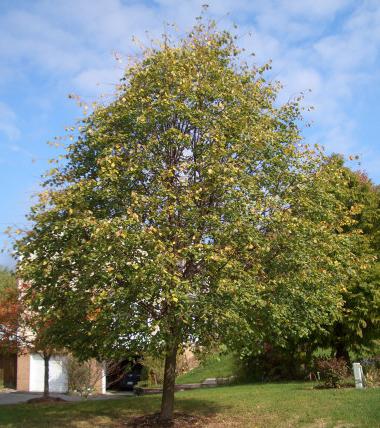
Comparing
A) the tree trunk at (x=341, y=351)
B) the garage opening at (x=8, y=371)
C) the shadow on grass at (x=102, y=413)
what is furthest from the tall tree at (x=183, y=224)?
the garage opening at (x=8, y=371)

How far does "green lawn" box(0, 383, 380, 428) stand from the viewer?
39.3 ft

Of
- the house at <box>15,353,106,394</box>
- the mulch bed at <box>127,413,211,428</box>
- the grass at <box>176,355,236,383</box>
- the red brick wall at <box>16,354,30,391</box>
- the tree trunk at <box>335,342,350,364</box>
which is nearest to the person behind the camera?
the mulch bed at <box>127,413,211,428</box>

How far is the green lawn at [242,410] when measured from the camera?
11992 millimetres

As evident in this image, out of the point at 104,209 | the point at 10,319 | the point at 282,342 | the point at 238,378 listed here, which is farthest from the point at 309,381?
the point at 104,209

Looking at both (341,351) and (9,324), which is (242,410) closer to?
(341,351)

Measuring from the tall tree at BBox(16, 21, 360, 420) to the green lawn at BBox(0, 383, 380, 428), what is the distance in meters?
2.03

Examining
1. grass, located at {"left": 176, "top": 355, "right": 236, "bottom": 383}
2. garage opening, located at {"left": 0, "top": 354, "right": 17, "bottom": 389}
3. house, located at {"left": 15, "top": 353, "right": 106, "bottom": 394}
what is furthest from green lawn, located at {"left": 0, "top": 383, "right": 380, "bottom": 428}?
garage opening, located at {"left": 0, "top": 354, "right": 17, "bottom": 389}

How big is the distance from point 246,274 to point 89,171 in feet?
15.5

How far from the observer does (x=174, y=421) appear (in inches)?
492

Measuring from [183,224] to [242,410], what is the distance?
19.8 feet

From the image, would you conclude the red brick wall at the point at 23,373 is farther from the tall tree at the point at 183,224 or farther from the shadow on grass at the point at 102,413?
the tall tree at the point at 183,224

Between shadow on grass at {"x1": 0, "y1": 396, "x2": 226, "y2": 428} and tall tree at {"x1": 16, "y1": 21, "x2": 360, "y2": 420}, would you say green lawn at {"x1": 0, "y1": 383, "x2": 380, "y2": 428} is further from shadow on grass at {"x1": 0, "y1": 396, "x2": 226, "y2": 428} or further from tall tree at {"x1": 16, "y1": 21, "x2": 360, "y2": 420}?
tall tree at {"x1": 16, "y1": 21, "x2": 360, "y2": 420}

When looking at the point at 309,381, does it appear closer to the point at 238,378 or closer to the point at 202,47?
the point at 238,378

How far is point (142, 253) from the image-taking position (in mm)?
9953
